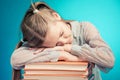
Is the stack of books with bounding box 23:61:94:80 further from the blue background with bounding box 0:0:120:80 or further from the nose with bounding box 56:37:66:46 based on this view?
the blue background with bounding box 0:0:120:80

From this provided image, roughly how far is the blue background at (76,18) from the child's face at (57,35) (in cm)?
49

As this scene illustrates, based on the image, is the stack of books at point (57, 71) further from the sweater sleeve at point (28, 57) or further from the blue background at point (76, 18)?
the blue background at point (76, 18)

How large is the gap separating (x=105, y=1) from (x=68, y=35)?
0.54 metres

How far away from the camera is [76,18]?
1.38 m

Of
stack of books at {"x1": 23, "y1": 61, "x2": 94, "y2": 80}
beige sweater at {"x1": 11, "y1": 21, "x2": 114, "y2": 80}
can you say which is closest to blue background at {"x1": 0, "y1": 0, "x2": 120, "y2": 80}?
beige sweater at {"x1": 11, "y1": 21, "x2": 114, "y2": 80}

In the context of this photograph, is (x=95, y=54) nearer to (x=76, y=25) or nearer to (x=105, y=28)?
(x=76, y=25)

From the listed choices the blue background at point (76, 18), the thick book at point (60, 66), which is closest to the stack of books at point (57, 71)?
the thick book at point (60, 66)

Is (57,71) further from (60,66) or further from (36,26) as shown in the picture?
(36,26)

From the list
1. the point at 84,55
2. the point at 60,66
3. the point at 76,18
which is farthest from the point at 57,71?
the point at 76,18

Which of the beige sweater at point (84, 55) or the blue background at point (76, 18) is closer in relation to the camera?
the beige sweater at point (84, 55)

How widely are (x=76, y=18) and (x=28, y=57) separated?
0.64m

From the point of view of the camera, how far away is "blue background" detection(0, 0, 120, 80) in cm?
134

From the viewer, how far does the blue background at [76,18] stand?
1343 mm

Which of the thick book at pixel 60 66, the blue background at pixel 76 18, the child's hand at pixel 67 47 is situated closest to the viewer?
the thick book at pixel 60 66
